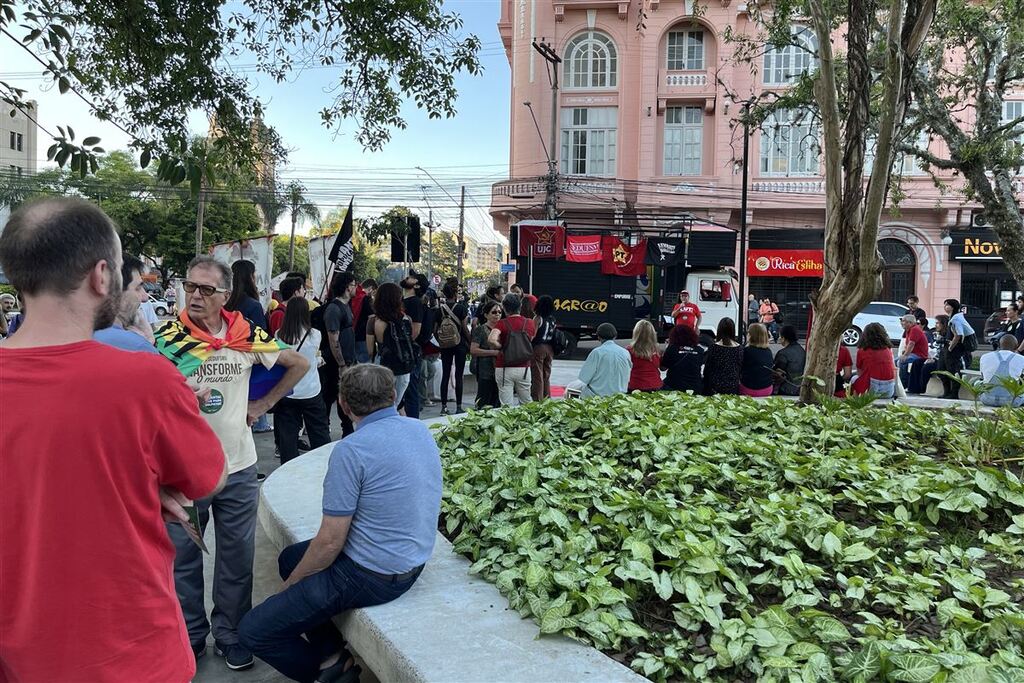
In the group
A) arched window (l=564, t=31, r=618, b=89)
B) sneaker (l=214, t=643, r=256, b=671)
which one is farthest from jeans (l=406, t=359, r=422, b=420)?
arched window (l=564, t=31, r=618, b=89)

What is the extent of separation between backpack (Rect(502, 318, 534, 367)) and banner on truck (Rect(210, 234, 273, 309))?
457 centimetres

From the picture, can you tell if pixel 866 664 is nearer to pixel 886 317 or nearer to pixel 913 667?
pixel 913 667

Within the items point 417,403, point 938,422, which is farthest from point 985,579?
point 417,403

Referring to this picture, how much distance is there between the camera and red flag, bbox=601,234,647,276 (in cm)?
2102

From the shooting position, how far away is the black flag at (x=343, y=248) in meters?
11.7

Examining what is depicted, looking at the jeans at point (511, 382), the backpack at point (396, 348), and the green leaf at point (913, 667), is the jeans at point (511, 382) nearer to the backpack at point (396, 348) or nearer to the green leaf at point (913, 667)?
the backpack at point (396, 348)

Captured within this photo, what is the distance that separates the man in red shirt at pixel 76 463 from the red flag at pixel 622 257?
64.2 ft

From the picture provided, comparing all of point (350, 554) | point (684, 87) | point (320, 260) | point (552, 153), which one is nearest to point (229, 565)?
point (350, 554)

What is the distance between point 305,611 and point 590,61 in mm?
30843

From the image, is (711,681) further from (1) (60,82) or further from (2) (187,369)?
(1) (60,82)

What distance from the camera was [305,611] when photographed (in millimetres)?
3457

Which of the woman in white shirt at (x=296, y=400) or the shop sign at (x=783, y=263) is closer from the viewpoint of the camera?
the woman in white shirt at (x=296, y=400)

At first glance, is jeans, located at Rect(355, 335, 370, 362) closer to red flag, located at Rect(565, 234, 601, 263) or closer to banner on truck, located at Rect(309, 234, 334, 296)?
banner on truck, located at Rect(309, 234, 334, 296)

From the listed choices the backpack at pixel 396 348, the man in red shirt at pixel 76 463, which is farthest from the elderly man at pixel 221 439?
the backpack at pixel 396 348
